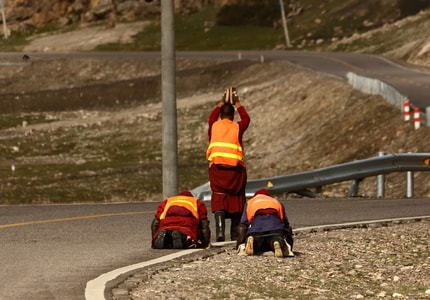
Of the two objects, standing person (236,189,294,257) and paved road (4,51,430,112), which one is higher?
paved road (4,51,430,112)

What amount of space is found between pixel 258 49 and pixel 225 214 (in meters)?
64.2

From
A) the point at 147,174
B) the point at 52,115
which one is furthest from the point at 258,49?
the point at 147,174

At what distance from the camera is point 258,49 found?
78875 mm

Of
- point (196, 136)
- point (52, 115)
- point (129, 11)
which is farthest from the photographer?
point (129, 11)

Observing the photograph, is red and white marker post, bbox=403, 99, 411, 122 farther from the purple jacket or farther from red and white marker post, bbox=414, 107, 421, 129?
the purple jacket

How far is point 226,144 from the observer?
14.9m

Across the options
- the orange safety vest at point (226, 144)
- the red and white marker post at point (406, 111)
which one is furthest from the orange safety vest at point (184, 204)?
the red and white marker post at point (406, 111)

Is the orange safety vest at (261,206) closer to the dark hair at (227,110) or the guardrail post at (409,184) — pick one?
the dark hair at (227,110)

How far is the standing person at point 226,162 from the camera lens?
48.9 feet

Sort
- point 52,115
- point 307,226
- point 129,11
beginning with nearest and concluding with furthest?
point 307,226 < point 52,115 < point 129,11

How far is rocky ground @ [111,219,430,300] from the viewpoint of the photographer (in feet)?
36.2

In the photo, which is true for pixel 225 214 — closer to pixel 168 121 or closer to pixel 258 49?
pixel 168 121

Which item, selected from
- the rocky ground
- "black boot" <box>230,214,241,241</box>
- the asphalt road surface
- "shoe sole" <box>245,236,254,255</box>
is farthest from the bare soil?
"shoe sole" <box>245,236,254,255</box>

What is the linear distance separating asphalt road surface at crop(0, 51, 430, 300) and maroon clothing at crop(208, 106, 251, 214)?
0.93m
